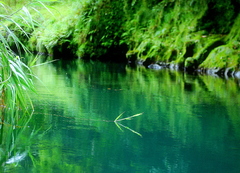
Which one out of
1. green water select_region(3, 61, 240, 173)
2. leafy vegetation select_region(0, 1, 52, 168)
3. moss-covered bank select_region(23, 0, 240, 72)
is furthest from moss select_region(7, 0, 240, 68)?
leafy vegetation select_region(0, 1, 52, 168)

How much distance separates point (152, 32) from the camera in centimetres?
1438

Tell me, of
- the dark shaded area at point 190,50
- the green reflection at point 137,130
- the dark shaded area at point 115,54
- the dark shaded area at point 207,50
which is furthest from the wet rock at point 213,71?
the dark shaded area at point 115,54

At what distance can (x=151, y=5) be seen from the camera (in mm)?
15453

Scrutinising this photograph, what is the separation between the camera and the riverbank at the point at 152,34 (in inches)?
440

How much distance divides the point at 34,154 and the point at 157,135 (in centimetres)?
137

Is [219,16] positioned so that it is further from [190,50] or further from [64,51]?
[64,51]

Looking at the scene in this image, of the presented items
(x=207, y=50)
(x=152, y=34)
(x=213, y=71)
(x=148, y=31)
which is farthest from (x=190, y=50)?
(x=148, y=31)

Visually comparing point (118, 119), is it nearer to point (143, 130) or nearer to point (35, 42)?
point (143, 130)

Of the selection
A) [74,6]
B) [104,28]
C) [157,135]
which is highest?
[74,6]

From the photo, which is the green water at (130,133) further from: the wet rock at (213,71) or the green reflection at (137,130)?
the wet rock at (213,71)

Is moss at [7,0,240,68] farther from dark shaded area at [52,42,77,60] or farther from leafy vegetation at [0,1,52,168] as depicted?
leafy vegetation at [0,1,52,168]

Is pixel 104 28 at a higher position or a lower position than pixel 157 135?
higher

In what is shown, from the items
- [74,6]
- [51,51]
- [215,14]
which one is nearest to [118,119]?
[215,14]

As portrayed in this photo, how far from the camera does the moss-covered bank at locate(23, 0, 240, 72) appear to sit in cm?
1124
